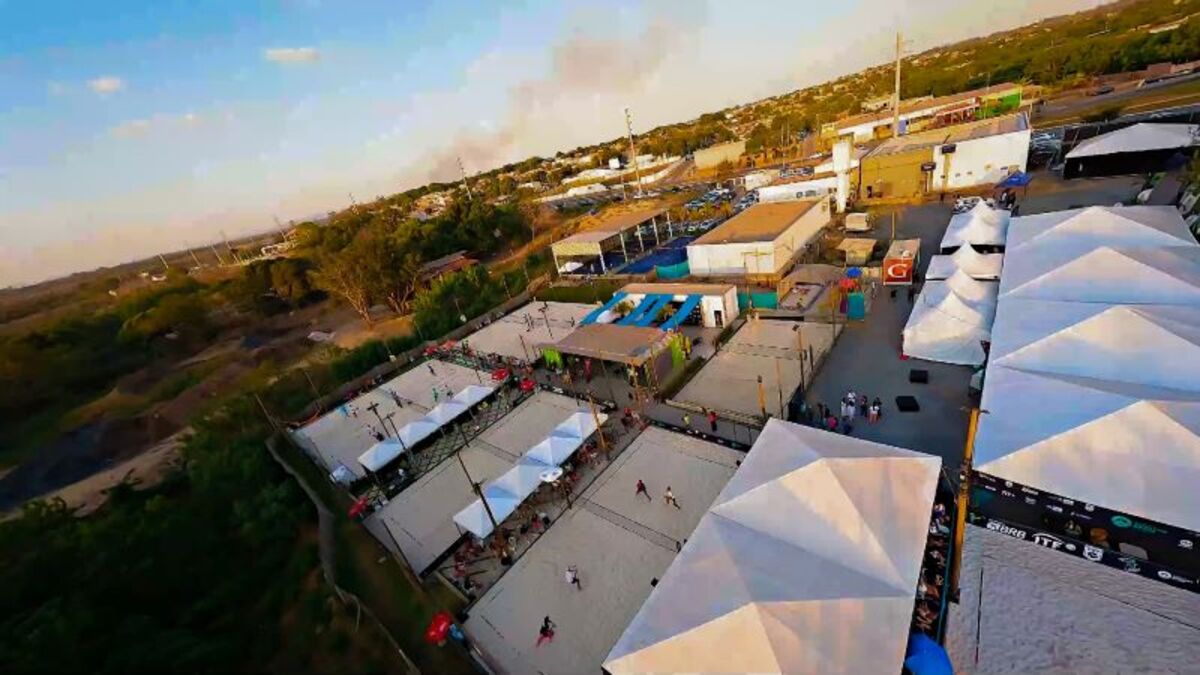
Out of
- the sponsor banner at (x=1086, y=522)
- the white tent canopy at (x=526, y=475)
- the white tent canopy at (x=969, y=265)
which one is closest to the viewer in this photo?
the sponsor banner at (x=1086, y=522)

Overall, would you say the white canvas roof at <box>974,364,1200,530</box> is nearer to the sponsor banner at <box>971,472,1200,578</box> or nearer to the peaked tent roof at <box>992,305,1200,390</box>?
the sponsor banner at <box>971,472,1200,578</box>

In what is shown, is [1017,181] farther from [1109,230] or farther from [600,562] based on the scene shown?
[600,562]

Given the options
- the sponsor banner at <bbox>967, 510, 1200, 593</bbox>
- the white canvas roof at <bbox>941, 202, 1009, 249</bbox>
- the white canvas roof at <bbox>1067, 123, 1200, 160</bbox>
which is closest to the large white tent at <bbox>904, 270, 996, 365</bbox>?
the white canvas roof at <bbox>941, 202, 1009, 249</bbox>

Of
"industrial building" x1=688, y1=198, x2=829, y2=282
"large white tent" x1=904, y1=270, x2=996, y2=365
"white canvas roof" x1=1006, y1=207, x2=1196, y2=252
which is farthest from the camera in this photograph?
"industrial building" x1=688, y1=198, x2=829, y2=282

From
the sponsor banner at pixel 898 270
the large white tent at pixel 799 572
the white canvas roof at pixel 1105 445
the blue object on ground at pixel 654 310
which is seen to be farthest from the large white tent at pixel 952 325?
the blue object on ground at pixel 654 310

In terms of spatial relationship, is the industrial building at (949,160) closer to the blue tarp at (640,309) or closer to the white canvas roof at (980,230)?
the white canvas roof at (980,230)

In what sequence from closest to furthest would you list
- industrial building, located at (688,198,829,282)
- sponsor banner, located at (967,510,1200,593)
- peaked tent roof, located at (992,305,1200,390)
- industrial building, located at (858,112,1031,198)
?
sponsor banner, located at (967,510,1200,593)
peaked tent roof, located at (992,305,1200,390)
industrial building, located at (688,198,829,282)
industrial building, located at (858,112,1031,198)

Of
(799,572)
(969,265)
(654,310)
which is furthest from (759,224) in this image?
(799,572)
